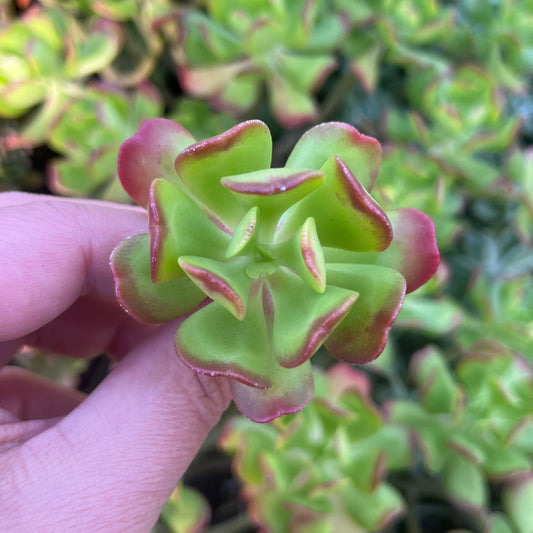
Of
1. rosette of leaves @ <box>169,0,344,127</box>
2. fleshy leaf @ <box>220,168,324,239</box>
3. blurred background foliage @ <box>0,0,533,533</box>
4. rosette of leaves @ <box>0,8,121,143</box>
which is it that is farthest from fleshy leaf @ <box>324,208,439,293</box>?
rosette of leaves @ <box>0,8,121,143</box>

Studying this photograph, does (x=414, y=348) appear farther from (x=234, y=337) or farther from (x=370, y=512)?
(x=234, y=337)

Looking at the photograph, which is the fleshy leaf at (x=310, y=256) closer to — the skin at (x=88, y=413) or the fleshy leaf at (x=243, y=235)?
the fleshy leaf at (x=243, y=235)

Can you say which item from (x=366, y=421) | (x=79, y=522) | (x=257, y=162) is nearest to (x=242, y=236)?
(x=257, y=162)

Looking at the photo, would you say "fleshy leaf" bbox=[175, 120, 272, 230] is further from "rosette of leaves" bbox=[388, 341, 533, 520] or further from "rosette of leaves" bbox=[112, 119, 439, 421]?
"rosette of leaves" bbox=[388, 341, 533, 520]

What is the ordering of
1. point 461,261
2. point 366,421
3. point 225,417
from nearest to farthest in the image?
point 366,421 < point 225,417 < point 461,261

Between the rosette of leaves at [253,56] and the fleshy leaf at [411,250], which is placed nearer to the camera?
the fleshy leaf at [411,250]

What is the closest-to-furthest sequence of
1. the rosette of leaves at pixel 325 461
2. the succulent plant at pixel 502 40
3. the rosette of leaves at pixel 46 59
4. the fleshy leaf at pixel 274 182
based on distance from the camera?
the fleshy leaf at pixel 274 182 → the rosette of leaves at pixel 325 461 → the rosette of leaves at pixel 46 59 → the succulent plant at pixel 502 40

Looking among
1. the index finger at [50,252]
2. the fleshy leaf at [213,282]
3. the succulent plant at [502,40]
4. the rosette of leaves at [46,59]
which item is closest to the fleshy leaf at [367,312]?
the fleshy leaf at [213,282]
